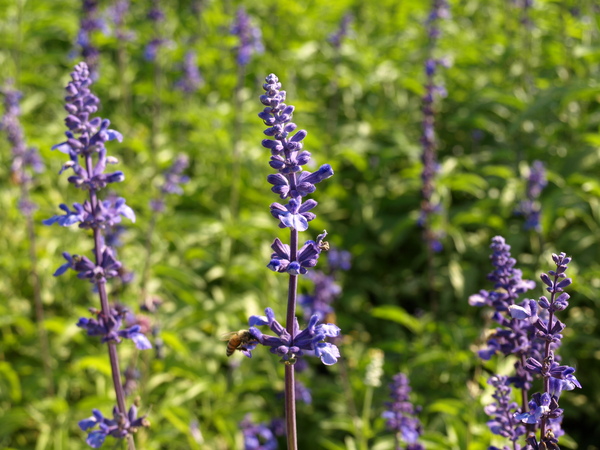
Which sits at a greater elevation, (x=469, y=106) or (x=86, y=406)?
(x=469, y=106)

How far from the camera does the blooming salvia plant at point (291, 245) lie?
2305 mm

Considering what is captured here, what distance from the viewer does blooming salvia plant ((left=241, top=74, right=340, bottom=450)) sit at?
2305 millimetres

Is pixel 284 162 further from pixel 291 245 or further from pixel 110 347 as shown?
pixel 110 347

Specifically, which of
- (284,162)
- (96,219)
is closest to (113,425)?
(96,219)

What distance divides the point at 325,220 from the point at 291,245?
5.95m

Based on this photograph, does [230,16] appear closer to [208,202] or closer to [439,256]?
[208,202]

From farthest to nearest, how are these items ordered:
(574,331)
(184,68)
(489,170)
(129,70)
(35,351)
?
(129,70) < (184,68) < (489,170) < (35,351) < (574,331)

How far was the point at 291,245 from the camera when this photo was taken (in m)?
2.37

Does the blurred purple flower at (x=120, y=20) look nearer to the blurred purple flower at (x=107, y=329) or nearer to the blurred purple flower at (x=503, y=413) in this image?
the blurred purple flower at (x=107, y=329)

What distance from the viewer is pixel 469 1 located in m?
12.3

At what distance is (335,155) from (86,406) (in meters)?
4.36

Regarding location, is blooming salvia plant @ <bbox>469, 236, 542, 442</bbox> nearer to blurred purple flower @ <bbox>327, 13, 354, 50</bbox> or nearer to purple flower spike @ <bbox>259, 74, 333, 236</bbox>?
purple flower spike @ <bbox>259, 74, 333, 236</bbox>

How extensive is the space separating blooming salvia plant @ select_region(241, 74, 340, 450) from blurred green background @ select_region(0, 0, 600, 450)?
233cm

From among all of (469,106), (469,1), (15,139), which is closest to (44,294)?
(15,139)
